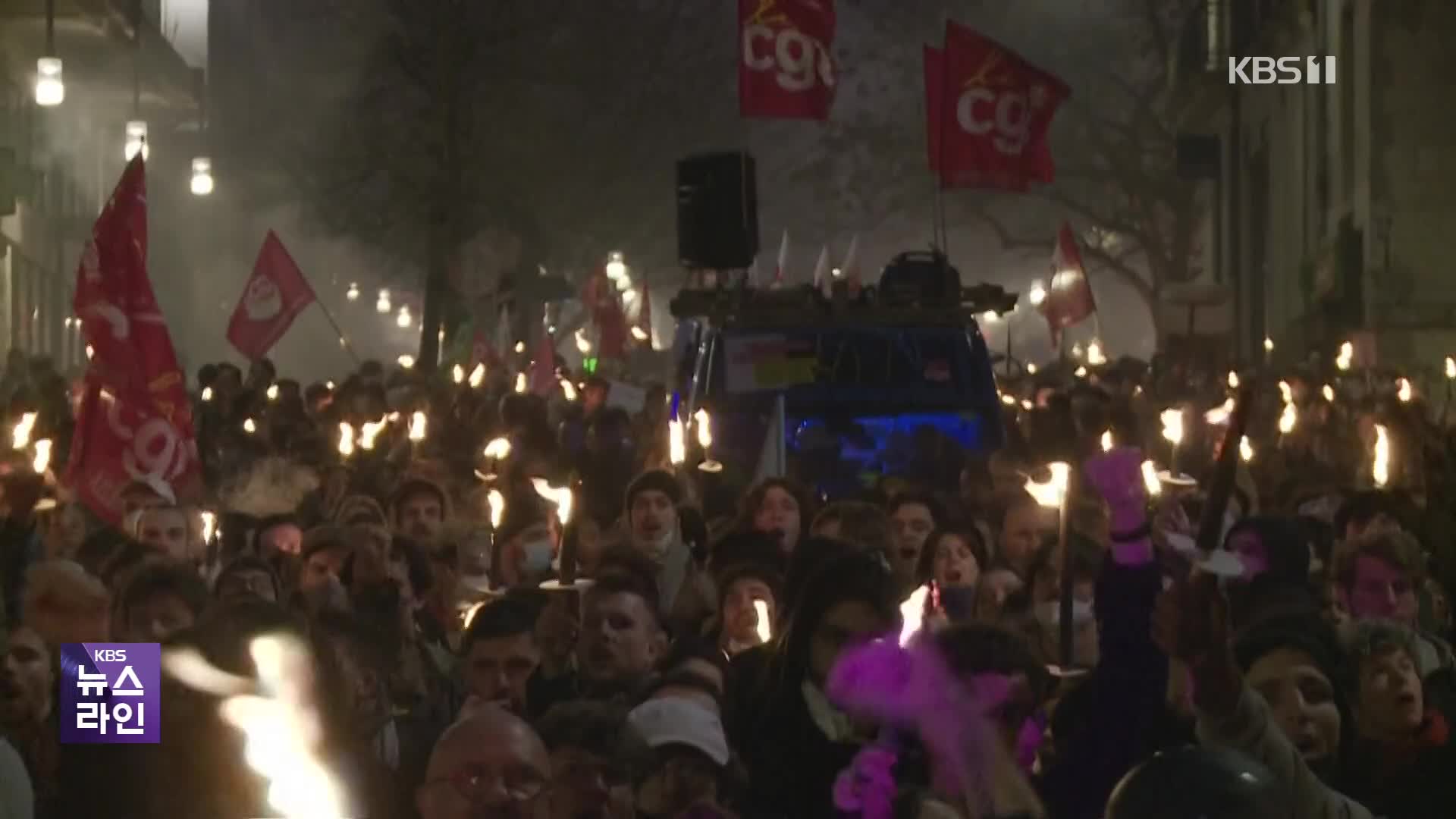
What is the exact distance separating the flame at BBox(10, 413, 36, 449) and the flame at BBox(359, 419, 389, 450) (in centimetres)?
233

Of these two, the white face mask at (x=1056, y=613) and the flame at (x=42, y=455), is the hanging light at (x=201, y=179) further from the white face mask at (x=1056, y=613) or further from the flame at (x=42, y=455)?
the white face mask at (x=1056, y=613)

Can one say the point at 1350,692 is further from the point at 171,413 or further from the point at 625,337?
the point at 625,337

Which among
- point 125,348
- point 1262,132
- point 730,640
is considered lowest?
point 730,640

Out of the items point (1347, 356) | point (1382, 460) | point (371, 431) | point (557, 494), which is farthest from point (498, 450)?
point (1347, 356)

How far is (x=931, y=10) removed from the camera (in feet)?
172

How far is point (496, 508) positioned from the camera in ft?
33.1

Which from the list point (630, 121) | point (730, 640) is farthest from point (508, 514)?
point (630, 121)

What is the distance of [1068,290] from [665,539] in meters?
17.9

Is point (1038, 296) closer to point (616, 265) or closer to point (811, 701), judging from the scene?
point (616, 265)

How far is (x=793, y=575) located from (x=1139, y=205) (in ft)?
146

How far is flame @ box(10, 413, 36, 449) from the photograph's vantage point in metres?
13.9

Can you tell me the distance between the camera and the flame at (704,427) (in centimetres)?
1568

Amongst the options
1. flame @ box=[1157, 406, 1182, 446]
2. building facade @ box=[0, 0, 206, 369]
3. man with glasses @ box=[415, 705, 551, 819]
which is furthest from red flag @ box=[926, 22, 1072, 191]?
man with glasses @ box=[415, 705, 551, 819]

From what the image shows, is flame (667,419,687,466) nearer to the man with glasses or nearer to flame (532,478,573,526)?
flame (532,478,573,526)
